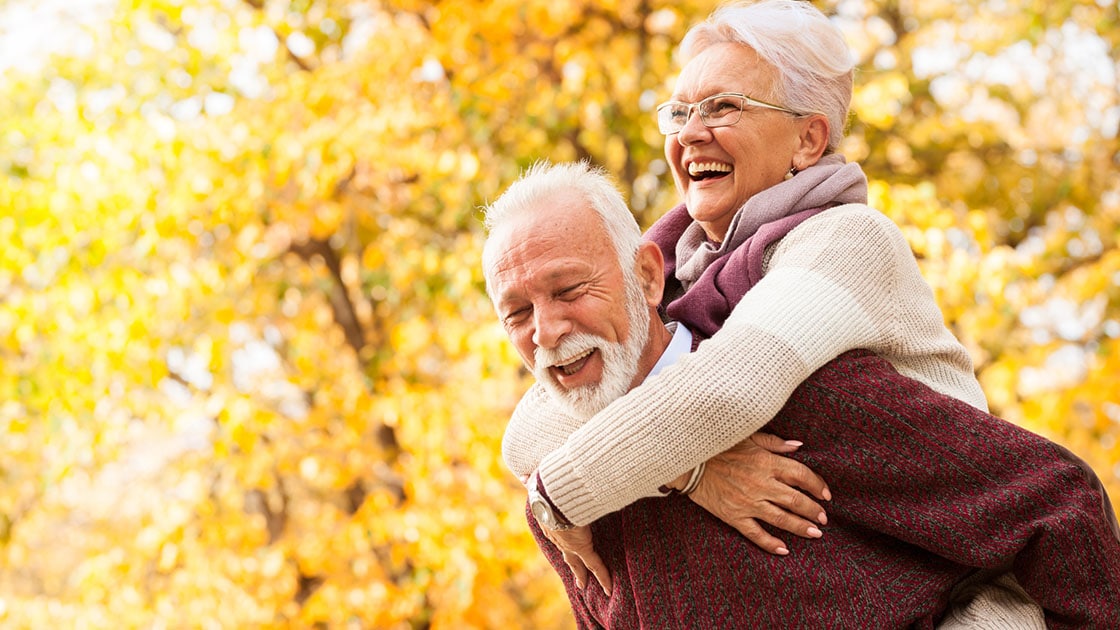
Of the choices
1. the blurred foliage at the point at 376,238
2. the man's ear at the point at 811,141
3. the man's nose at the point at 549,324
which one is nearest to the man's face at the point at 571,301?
the man's nose at the point at 549,324

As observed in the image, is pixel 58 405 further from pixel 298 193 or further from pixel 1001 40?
pixel 1001 40

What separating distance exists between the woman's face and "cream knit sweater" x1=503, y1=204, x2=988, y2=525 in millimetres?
184

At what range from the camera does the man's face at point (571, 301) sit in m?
1.67

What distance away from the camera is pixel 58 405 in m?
6.57

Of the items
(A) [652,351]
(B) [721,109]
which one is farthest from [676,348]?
(B) [721,109]

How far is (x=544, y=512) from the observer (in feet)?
5.44

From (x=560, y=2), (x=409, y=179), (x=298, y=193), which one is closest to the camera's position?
(x=560, y=2)

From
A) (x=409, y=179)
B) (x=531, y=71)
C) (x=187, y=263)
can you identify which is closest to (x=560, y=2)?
(x=531, y=71)

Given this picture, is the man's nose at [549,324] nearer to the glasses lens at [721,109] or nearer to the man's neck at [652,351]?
the man's neck at [652,351]

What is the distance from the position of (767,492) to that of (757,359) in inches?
8.5

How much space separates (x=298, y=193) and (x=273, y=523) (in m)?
3.14

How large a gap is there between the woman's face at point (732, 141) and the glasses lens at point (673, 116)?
Result: 2 centimetres

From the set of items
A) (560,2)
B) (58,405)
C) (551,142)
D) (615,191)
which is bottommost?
(58,405)

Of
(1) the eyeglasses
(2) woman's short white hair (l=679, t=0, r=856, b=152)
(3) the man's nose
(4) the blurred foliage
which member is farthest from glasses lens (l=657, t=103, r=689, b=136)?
(4) the blurred foliage
